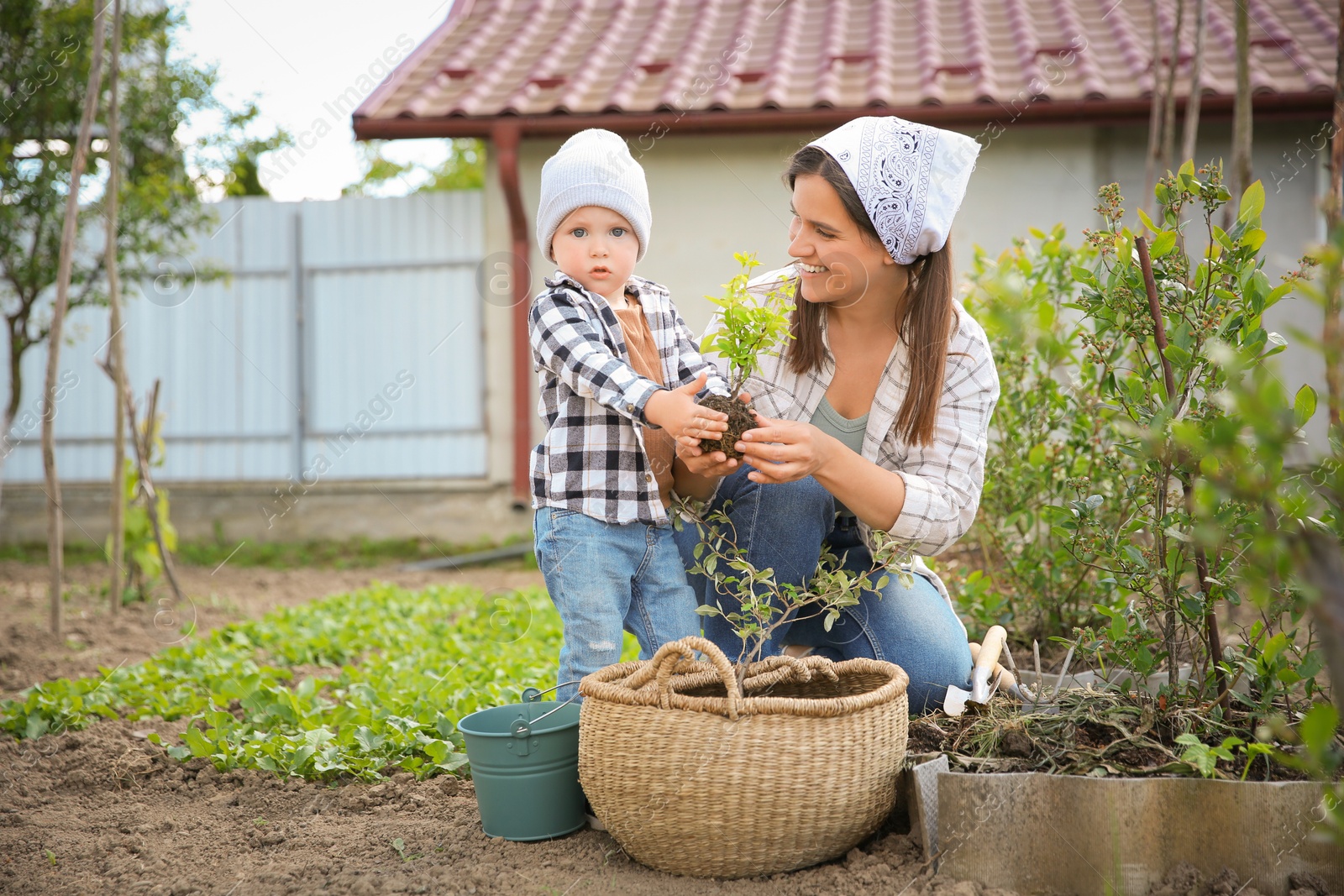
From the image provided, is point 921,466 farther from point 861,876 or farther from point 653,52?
point 653,52

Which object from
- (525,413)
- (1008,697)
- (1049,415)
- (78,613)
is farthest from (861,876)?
(525,413)

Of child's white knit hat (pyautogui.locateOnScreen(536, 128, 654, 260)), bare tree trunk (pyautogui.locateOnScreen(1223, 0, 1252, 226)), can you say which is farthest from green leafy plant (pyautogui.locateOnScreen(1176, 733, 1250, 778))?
bare tree trunk (pyautogui.locateOnScreen(1223, 0, 1252, 226))

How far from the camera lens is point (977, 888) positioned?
1.72 metres

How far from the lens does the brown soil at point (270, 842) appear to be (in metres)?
1.80

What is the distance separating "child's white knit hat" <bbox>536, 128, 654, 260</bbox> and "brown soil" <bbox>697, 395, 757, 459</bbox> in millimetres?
518

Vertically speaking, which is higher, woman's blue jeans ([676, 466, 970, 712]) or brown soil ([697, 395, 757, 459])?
brown soil ([697, 395, 757, 459])

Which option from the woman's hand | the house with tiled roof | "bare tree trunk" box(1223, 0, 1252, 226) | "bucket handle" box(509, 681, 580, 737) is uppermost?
the house with tiled roof

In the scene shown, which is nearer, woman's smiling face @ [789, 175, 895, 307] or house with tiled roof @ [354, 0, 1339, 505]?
woman's smiling face @ [789, 175, 895, 307]

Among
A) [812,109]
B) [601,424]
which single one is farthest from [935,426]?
[812,109]

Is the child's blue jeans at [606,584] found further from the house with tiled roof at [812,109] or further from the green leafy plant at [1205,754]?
the house with tiled roof at [812,109]

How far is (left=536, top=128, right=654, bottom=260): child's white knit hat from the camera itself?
2.28 m

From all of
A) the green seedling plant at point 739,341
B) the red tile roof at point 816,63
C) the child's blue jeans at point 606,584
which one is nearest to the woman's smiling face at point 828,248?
the green seedling plant at point 739,341

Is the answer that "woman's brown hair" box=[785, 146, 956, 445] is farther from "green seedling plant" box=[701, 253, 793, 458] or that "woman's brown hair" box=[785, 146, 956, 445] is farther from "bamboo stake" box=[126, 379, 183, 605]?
"bamboo stake" box=[126, 379, 183, 605]

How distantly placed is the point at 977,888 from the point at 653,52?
627cm
